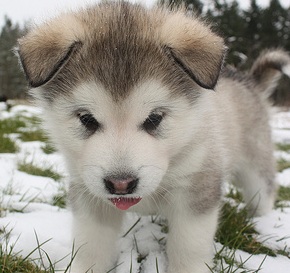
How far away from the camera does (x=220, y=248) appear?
2.78 m

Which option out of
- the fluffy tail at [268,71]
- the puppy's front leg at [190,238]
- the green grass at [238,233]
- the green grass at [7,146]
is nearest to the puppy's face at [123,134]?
the puppy's front leg at [190,238]

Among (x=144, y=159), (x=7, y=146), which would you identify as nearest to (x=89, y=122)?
(x=144, y=159)

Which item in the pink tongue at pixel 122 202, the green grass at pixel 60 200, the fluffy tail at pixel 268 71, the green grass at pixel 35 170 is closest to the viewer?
the pink tongue at pixel 122 202

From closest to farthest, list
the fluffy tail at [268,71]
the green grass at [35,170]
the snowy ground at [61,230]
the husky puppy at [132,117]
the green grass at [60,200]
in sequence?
the husky puppy at [132,117], the snowy ground at [61,230], the green grass at [60,200], the fluffy tail at [268,71], the green grass at [35,170]

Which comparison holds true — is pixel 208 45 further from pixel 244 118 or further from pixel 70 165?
pixel 244 118

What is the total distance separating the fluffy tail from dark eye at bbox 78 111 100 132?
2587 millimetres

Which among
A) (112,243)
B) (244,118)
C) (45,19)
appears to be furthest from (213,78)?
(244,118)

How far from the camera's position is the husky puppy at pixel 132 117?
191 cm

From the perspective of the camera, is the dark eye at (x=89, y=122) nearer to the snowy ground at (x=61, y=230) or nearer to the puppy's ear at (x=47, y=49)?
the puppy's ear at (x=47, y=49)

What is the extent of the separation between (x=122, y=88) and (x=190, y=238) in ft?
3.12

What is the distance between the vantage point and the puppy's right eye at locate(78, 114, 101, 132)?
77.6 inches

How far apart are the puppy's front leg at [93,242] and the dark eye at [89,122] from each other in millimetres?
711

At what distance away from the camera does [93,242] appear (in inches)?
101

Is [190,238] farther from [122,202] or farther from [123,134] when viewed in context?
[123,134]
